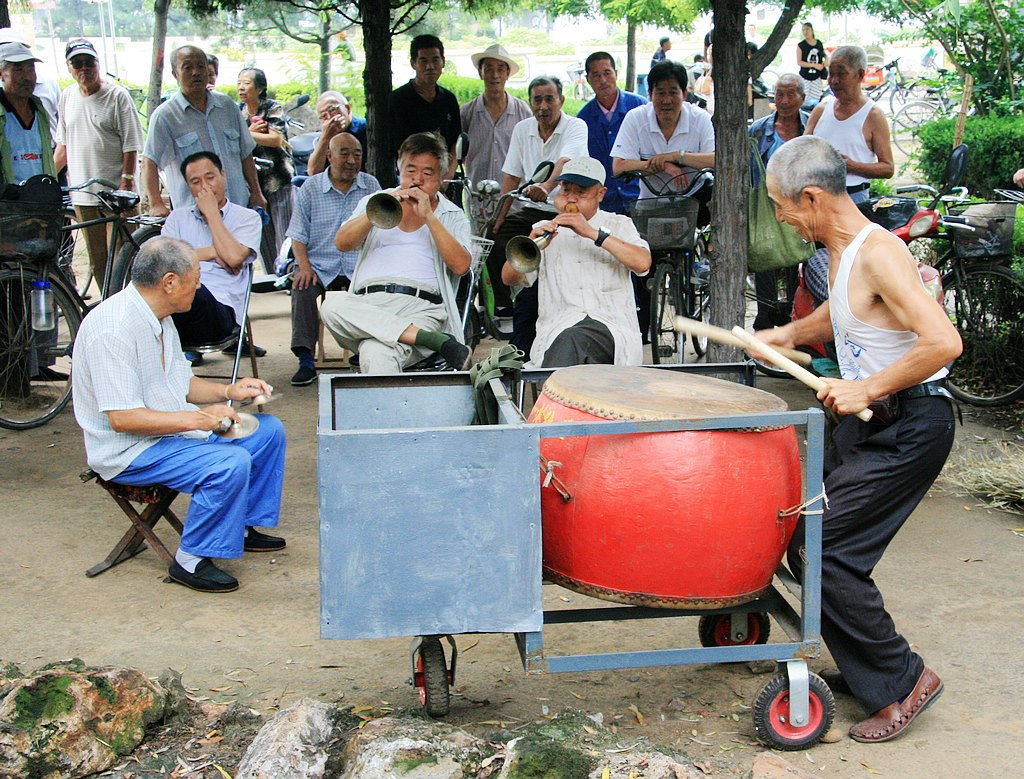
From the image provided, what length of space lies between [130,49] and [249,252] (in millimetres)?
53080

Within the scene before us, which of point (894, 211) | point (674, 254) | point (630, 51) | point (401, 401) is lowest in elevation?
point (401, 401)

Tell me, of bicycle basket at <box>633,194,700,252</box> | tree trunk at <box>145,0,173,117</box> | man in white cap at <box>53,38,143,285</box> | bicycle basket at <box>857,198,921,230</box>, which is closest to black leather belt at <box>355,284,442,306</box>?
bicycle basket at <box>633,194,700,252</box>

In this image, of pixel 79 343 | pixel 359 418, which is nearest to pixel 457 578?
pixel 359 418

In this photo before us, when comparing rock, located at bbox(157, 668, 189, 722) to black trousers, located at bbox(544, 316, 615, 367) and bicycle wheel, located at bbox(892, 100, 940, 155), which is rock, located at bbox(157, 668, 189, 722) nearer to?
black trousers, located at bbox(544, 316, 615, 367)

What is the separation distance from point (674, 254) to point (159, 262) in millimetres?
3402

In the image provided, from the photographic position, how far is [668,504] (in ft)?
8.87

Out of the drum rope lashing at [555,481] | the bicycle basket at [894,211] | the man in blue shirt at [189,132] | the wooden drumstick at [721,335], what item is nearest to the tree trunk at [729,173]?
the bicycle basket at [894,211]

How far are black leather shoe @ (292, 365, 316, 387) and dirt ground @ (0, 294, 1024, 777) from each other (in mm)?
1926

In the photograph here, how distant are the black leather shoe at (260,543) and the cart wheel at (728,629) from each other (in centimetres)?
178

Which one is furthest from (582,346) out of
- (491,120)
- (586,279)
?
(491,120)

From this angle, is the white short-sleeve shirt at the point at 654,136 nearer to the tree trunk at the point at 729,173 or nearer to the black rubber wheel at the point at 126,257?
the tree trunk at the point at 729,173

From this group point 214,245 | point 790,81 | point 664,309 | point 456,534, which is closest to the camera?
point 456,534

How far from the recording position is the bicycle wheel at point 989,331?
19.5ft

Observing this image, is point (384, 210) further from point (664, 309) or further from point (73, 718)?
point (73, 718)
